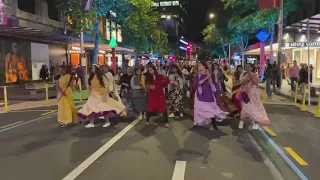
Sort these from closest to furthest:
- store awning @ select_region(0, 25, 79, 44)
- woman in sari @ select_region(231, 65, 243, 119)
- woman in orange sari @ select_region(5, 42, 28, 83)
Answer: woman in sari @ select_region(231, 65, 243, 119)
store awning @ select_region(0, 25, 79, 44)
woman in orange sari @ select_region(5, 42, 28, 83)

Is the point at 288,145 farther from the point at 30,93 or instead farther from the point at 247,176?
the point at 30,93

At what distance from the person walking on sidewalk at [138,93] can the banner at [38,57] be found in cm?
2106

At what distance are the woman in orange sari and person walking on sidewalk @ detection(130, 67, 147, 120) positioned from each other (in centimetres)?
1811

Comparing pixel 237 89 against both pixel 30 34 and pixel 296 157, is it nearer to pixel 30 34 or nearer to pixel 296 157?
pixel 296 157

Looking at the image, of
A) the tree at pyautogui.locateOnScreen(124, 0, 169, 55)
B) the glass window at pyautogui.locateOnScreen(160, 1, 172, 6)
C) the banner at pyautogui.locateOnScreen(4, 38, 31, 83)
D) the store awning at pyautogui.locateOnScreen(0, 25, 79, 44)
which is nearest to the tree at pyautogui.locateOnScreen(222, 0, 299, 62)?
the tree at pyautogui.locateOnScreen(124, 0, 169, 55)

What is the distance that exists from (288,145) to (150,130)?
134 inches

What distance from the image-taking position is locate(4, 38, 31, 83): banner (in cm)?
2691

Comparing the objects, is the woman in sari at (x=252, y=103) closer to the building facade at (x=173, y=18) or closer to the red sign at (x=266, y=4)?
the red sign at (x=266, y=4)

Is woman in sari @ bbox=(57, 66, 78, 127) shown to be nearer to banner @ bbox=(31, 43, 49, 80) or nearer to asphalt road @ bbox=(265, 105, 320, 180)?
asphalt road @ bbox=(265, 105, 320, 180)

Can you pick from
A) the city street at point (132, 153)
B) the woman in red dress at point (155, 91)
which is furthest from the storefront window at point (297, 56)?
the woman in red dress at point (155, 91)

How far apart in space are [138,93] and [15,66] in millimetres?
19535

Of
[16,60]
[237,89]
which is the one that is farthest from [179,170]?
[16,60]

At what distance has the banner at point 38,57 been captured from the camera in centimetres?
3058

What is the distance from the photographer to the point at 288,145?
26.8 feet
